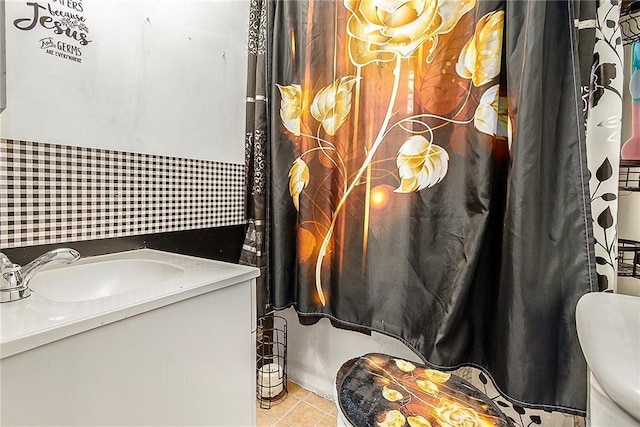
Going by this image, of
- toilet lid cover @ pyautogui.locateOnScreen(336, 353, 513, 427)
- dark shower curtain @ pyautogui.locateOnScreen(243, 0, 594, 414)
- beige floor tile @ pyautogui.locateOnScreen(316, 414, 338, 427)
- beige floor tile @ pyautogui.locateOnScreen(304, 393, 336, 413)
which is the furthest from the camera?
beige floor tile @ pyautogui.locateOnScreen(304, 393, 336, 413)

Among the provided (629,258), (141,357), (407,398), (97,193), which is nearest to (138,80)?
(97,193)

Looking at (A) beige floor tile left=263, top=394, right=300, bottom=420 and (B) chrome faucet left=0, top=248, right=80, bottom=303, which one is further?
(A) beige floor tile left=263, top=394, right=300, bottom=420

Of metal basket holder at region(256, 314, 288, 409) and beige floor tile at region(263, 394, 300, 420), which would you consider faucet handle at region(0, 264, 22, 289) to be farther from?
beige floor tile at region(263, 394, 300, 420)

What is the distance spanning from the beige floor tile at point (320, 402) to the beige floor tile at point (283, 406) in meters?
0.06

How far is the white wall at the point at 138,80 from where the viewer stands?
0.95 metres

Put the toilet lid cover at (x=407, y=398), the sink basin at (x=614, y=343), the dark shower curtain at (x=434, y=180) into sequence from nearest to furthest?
the sink basin at (x=614, y=343) < the toilet lid cover at (x=407, y=398) < the dark shower curtain at (x=434, y=180)

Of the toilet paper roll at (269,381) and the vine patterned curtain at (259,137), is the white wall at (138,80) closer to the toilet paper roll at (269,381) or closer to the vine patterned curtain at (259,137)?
the vine patterned curtain at (259,137)

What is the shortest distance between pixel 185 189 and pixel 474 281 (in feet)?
3.91

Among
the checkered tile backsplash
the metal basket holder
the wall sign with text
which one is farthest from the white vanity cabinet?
the wall sign with text

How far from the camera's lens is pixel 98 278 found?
1.03 metres

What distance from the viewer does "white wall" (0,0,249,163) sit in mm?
954

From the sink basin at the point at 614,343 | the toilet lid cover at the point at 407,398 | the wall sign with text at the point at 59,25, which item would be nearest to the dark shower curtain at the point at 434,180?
the sink basin at the point at 614,343

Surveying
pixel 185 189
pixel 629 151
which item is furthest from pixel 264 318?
pixel 629 151

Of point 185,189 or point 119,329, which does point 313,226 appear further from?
point 119,329
